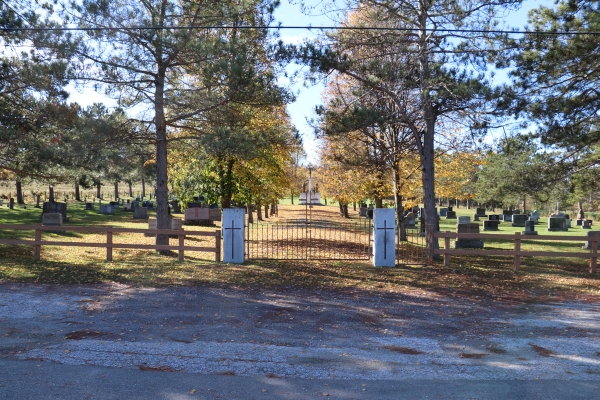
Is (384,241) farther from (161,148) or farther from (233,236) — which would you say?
(161,148)

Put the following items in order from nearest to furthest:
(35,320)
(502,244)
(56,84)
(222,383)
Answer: (222,383), (35,320), (56,84), (502,244)

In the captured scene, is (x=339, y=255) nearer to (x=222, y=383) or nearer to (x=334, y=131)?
(x=334, y=131)

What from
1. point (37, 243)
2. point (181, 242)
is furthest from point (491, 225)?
point (37, 243)

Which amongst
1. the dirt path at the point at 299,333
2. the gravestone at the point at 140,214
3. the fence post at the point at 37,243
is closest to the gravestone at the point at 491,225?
the dirt path at the point at 299,333

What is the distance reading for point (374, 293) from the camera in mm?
10422

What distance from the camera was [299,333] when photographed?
7.29m

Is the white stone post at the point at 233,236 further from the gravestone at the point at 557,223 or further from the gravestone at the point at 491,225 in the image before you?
the gravestone at the point at 557,223

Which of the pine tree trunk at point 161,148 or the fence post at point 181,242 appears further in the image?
the pine tree trunk at point 161,148

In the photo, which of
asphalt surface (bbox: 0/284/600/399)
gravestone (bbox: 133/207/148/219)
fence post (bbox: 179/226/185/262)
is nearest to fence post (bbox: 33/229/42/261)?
fence post (bbox: 179/226/185/262)

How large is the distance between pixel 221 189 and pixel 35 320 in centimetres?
1672

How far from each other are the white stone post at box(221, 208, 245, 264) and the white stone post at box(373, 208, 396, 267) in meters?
3.67

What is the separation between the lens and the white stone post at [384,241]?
1333cm

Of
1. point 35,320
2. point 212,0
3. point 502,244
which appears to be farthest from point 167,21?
point 502,244

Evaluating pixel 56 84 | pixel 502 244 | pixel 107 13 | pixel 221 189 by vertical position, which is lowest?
pixel 502 244
